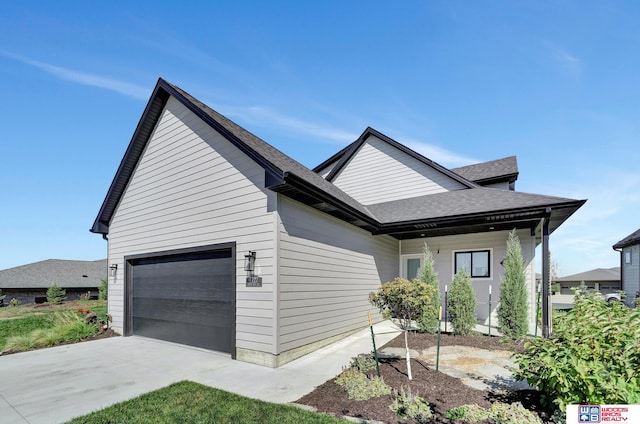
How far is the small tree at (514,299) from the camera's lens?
8.16 metres

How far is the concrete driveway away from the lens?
4598mm

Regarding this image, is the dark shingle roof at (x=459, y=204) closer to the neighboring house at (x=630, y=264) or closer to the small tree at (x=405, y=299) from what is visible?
the small tree at (x=405, y=299)

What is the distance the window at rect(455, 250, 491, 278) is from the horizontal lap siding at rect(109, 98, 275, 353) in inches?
302

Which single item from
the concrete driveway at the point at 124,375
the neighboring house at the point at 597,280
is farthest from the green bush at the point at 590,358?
the neighboring house at the point at 597,280

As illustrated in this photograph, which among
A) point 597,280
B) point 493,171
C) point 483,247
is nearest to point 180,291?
point 483,247

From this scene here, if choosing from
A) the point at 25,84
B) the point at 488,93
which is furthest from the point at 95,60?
the point at 488,93

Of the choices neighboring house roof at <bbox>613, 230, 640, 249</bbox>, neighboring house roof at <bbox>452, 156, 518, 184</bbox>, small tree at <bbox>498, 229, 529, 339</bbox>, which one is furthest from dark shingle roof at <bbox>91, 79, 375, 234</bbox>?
neighboring house roof at <bbox>613, 230, 640, 249</bbox>

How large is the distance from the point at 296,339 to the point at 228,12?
8.90 metres

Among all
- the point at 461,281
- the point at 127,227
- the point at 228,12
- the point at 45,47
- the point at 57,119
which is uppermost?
the point at 228,12

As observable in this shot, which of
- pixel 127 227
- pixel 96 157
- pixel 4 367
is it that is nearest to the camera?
pixel 4 367

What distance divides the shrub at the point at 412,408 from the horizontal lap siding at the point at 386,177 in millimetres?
9868

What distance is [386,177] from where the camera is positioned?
45.2 ft

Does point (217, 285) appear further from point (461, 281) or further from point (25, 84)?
point (25, 84)

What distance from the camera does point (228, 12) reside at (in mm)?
8977
